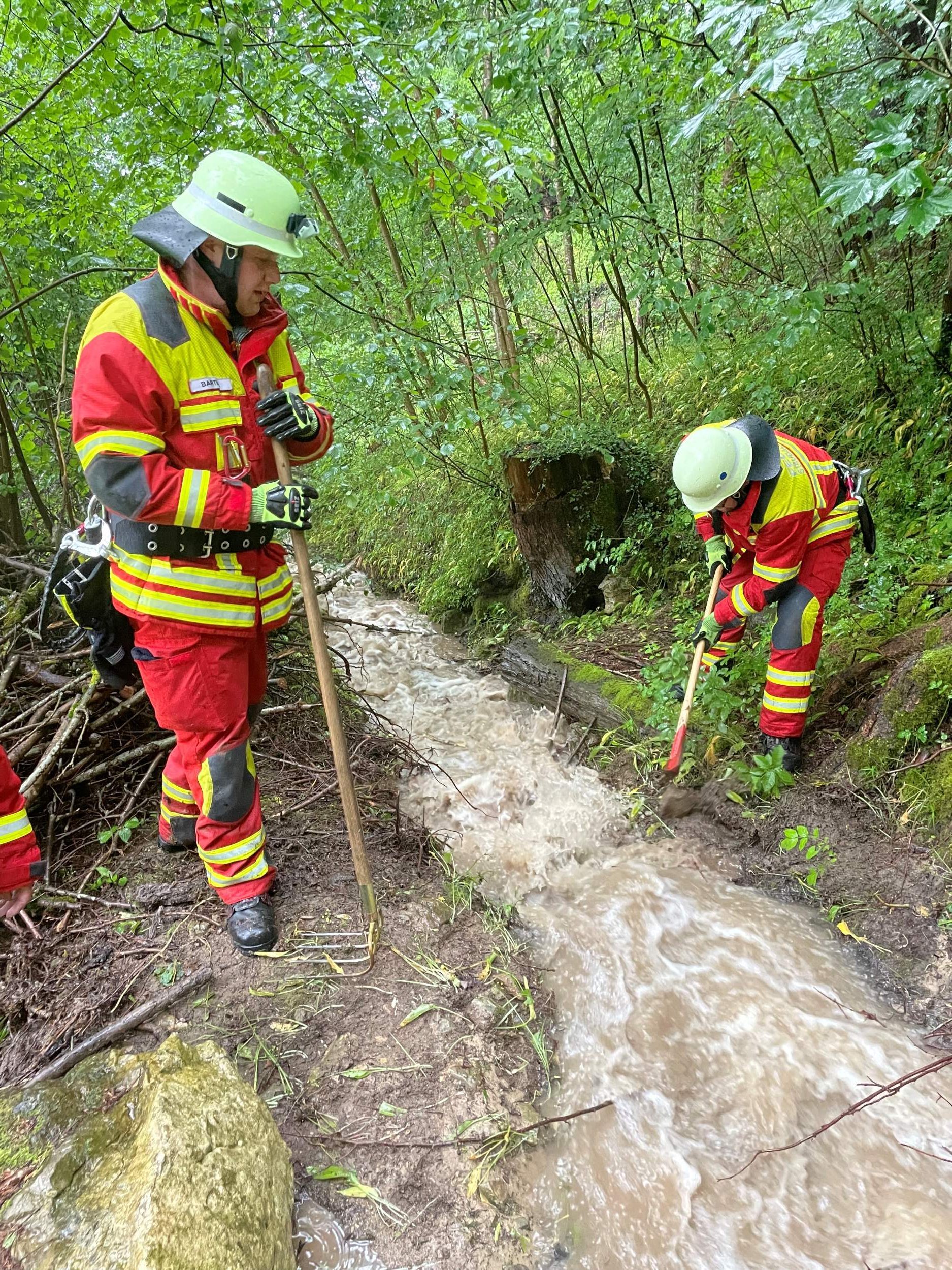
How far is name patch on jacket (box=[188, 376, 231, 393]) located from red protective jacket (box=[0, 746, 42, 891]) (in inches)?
49.9

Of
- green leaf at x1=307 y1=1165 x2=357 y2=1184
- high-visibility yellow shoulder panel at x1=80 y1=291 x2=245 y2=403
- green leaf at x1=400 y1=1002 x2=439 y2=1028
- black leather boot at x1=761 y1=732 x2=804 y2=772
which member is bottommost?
green leaf at x1=307 y1=1165 x2=357 y2=1184

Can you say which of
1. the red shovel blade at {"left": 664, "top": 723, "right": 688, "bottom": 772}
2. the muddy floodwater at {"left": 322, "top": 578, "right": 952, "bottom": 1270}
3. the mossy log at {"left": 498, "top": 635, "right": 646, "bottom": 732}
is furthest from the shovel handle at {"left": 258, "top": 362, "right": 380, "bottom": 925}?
the mossy log at {"left": 498, "top": 635, "right": 646, "bottom": 732}

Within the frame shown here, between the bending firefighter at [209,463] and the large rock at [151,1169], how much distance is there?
0.77m

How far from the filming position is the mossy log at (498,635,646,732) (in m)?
4.25

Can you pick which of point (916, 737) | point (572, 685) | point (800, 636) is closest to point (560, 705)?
point (572, 685)

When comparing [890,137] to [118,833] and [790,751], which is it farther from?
[118,833]

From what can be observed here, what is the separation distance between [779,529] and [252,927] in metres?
2.81

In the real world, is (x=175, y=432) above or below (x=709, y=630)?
above

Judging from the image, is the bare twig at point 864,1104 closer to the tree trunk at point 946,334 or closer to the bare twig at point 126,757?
the bare twig at point 126,757

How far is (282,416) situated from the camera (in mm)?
2189

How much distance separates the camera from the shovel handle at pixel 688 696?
3.32m

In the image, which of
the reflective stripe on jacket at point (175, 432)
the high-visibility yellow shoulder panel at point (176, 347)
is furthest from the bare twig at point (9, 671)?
the high-visibility yellow shoulder panel at point (176, 347)

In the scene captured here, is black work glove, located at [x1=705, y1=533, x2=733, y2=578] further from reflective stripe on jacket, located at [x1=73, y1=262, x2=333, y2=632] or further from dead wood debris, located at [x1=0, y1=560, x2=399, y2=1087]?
reflective stripe on jacket, located at [x1=73, y1=262, x2=333, y2=632]

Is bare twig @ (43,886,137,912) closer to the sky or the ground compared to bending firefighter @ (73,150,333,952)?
closer to the ground
